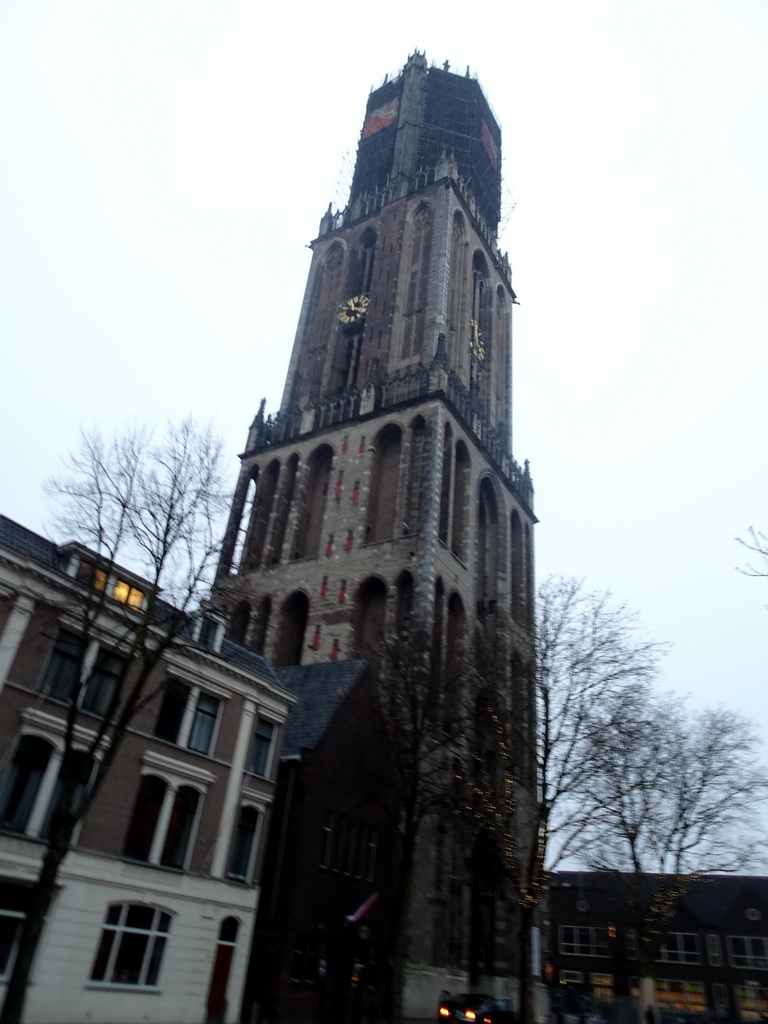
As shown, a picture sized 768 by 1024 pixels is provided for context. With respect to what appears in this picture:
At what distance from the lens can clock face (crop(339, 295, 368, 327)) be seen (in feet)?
185

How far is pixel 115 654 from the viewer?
20.1m

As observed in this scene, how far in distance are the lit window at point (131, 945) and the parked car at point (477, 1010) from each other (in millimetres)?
9526

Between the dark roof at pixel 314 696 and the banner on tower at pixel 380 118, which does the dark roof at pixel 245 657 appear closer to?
the dark roof at pixel 314 696

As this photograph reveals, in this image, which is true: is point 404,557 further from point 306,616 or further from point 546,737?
point 546,737

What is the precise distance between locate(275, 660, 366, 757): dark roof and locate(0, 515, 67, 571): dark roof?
32.0 ft

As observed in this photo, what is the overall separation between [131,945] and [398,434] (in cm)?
3204

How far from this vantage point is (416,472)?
143ft

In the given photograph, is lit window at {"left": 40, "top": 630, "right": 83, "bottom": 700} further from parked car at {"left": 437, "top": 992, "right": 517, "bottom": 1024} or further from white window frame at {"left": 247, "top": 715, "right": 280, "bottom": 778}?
parked car at {"left": 437, "top": 992, "right": 517, "bottom": 1024}

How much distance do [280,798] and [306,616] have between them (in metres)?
18.8

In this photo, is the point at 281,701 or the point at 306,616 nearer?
the point at 281,701

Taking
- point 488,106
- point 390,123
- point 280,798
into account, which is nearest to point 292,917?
point 280,798

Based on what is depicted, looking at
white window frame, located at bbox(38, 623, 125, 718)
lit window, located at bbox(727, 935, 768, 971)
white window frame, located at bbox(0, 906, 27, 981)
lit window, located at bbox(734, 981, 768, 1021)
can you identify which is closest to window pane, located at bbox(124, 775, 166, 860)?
white window frame, located at bbox(38, 623, 125, 718)

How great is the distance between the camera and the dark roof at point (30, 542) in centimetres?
2014

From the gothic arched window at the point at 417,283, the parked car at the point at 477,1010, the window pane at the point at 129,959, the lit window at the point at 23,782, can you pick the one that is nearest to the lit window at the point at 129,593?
the lit window at the point at 23,782
